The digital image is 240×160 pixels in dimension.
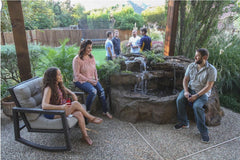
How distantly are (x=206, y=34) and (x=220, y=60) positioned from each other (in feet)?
4.00

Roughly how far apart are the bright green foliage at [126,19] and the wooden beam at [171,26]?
1212 centimetres

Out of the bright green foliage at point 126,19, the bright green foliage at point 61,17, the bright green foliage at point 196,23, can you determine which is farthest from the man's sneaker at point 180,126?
the bright green foliage at point 61,17

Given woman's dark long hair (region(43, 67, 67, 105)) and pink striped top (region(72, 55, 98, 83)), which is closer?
woman's dark long hair (region(43, 67, 67, 105))

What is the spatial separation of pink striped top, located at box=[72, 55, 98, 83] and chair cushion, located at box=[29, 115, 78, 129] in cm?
96

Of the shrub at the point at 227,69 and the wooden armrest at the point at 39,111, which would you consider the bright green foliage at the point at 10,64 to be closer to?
the wooden armrest at the point at 39,111

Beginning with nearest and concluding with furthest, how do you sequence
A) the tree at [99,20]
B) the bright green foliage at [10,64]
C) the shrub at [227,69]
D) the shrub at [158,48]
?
the bright green foliage at [10,64] < the shrub at [227,69] < the shrub at [158,48] < the tree at [99,20]

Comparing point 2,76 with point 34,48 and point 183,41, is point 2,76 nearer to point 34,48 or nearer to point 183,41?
point 34,48

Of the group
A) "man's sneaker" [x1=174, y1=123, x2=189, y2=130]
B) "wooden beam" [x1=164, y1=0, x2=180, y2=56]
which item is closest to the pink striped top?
"man's sneaker" [x1=174, y1=123, x2=189, y2=130]

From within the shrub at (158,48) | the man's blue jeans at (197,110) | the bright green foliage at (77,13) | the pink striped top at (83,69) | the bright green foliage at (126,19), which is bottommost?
the man's blue jeans at (197,110)

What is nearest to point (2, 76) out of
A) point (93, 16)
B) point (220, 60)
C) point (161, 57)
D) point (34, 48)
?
point (34, 48)

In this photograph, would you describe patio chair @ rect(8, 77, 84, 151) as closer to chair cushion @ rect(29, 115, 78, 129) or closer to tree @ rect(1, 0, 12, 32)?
chair cushion @ rect(29, 115, 78, 129)

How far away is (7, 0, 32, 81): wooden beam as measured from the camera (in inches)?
125

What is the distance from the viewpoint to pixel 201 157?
7.77 ft

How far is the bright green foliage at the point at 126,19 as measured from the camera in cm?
Result: 1693
